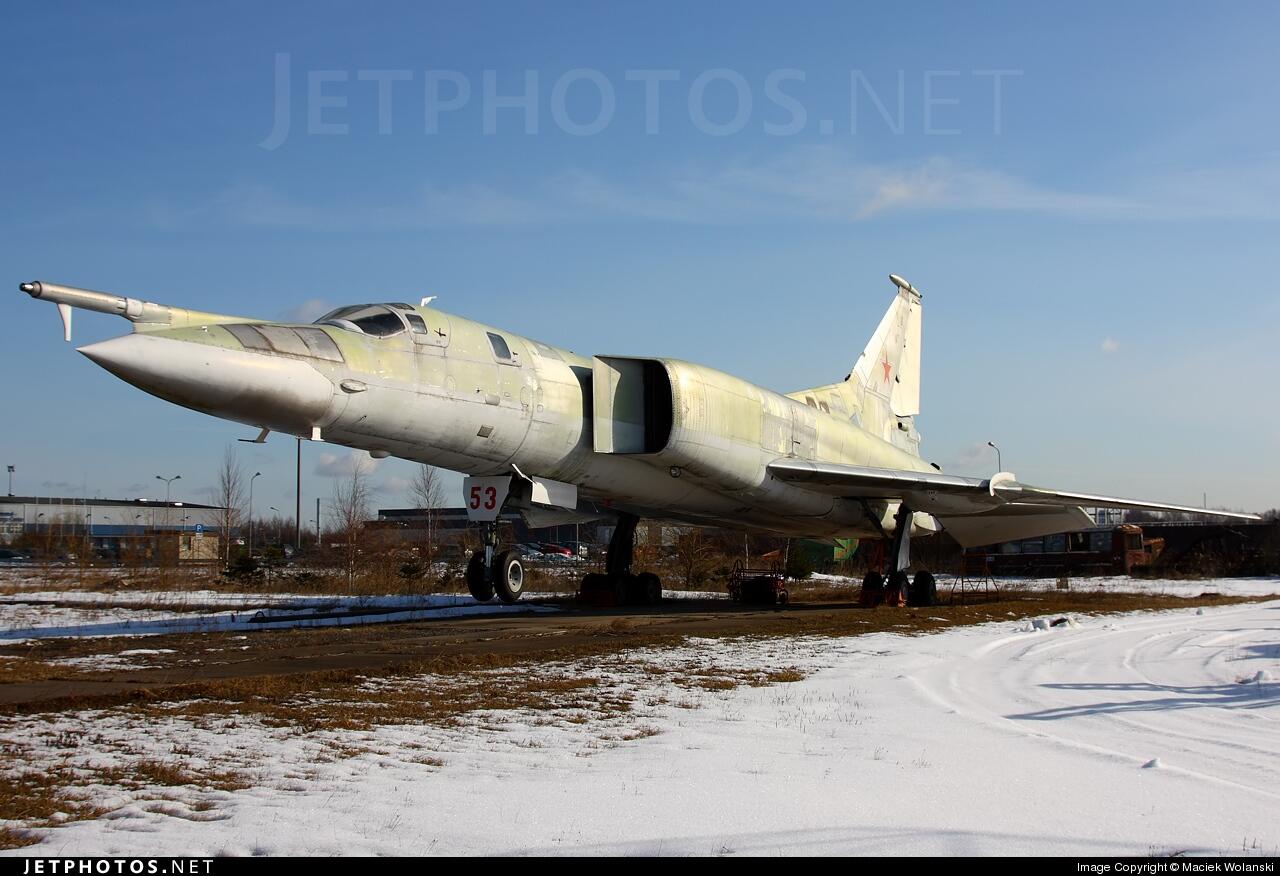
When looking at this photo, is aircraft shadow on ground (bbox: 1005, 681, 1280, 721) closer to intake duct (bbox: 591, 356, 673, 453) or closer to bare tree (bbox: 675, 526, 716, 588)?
intake duct (bbox: 591, 356, 673, 453)

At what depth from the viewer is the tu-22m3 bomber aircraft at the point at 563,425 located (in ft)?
35.8

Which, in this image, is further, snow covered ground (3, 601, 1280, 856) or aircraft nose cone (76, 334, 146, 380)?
aircraft nose cone (76, 334, 146, 380)

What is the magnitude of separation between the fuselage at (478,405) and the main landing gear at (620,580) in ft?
4.12

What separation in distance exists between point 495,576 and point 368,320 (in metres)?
4.04

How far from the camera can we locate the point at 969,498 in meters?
20.2

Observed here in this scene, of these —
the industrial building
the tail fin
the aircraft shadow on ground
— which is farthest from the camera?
the industrial building

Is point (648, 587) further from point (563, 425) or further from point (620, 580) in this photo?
point (563, 425)

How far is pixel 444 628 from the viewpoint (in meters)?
14.2

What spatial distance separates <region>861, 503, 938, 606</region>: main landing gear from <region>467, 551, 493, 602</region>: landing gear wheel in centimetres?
849

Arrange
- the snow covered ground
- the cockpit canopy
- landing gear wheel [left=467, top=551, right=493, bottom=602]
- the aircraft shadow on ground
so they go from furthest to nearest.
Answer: landing gear wheel [left=467, top=551, right=493, bottom=602]
the cockpit canopy
the aircraft shadow on ground
the snow covered ground

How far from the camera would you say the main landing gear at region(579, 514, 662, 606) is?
19.6 metres

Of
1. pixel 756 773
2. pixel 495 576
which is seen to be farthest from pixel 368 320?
pixel 756 773

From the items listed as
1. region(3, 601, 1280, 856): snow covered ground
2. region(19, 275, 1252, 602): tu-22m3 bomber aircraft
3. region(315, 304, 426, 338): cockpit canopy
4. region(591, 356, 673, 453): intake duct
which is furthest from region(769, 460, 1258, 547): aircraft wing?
region(3, 601, 1280, 856): snow covered ground

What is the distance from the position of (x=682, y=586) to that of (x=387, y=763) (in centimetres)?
2779
